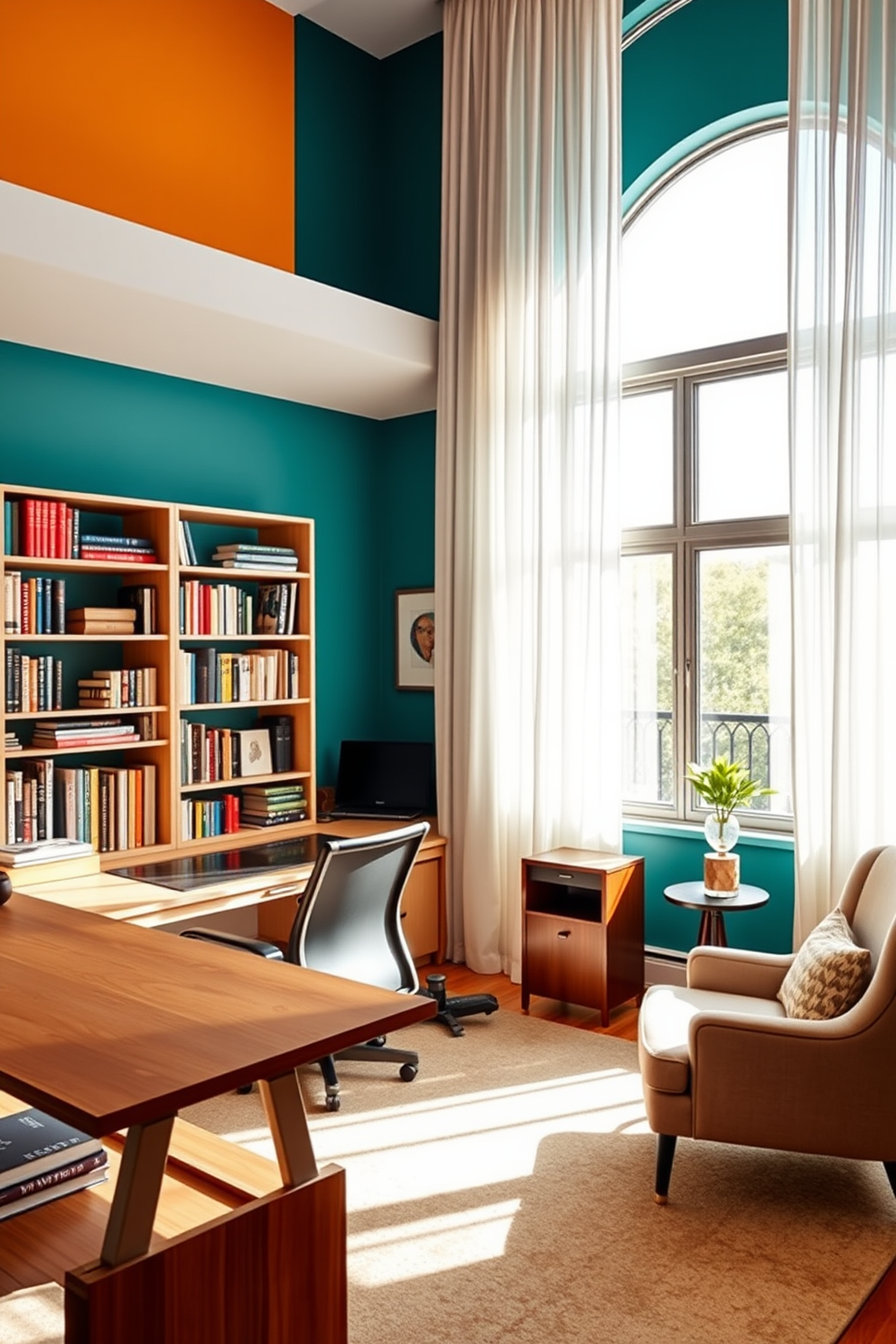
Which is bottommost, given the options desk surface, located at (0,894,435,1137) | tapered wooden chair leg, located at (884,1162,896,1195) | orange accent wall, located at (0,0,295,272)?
tapered wooden chair leg, located at (884,1162,896,1195)

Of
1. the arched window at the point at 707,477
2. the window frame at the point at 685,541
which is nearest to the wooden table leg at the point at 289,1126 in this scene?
the arched window at the point at 707,477

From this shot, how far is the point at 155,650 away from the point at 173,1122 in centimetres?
334

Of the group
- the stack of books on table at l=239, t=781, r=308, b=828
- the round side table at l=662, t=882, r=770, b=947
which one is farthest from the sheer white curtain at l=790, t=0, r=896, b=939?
the stack of books on table at l=239, t=781, r=308, b=828

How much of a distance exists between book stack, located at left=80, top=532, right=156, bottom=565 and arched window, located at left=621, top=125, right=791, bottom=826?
2042 mm

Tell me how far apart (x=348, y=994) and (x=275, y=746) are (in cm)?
345

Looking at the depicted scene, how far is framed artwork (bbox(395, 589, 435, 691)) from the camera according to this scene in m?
5.65

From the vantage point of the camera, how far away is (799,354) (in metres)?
3.98

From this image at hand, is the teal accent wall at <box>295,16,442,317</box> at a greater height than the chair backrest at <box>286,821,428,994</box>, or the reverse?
the teal accent wall at <box>295,16,442,317</box>

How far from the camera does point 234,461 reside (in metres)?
5.17

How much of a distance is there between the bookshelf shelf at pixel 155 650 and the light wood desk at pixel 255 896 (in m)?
0.27

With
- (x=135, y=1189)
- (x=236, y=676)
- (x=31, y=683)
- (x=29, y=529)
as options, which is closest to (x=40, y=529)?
(x=29, y=529)

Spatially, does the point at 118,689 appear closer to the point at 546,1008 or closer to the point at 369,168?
the point at 546,1008

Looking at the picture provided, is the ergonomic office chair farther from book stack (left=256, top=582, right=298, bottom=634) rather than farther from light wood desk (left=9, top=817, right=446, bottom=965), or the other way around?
book stack (left=256, top=582, right=298, bottom=634)

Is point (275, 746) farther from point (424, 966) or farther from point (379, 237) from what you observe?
point (379, 237)
